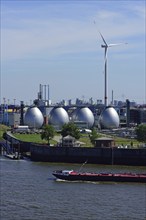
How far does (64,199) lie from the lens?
17.0 meters

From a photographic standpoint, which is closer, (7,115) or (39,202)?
(39,202)

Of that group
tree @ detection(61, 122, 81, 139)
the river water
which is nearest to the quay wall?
tree @ detection(61, 122, 81, 139)

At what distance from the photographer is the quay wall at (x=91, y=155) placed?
27594mm

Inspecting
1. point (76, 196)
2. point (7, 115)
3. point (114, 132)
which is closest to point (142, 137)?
point (114, 132)

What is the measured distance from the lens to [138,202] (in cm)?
1650

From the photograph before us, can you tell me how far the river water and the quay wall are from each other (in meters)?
5.40

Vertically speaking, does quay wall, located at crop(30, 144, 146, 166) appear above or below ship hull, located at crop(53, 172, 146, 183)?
above

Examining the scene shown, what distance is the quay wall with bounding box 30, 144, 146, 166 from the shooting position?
90.5 feet

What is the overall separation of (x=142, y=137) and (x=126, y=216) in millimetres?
18842

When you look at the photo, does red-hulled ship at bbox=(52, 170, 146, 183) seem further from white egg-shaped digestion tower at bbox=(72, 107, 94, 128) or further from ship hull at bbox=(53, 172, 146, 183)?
white egg-shaped digestion tower at bbox=(72, 107, 94, 128)

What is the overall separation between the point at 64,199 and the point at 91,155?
37.4 ft

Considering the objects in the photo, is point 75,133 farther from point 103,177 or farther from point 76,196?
point 76,196

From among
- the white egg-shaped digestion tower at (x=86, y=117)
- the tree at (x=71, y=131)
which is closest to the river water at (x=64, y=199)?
the tree at (x=71, y=131)

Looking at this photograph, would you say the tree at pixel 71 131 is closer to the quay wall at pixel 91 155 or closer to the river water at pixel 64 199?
the quay wall at pixel 91 155
